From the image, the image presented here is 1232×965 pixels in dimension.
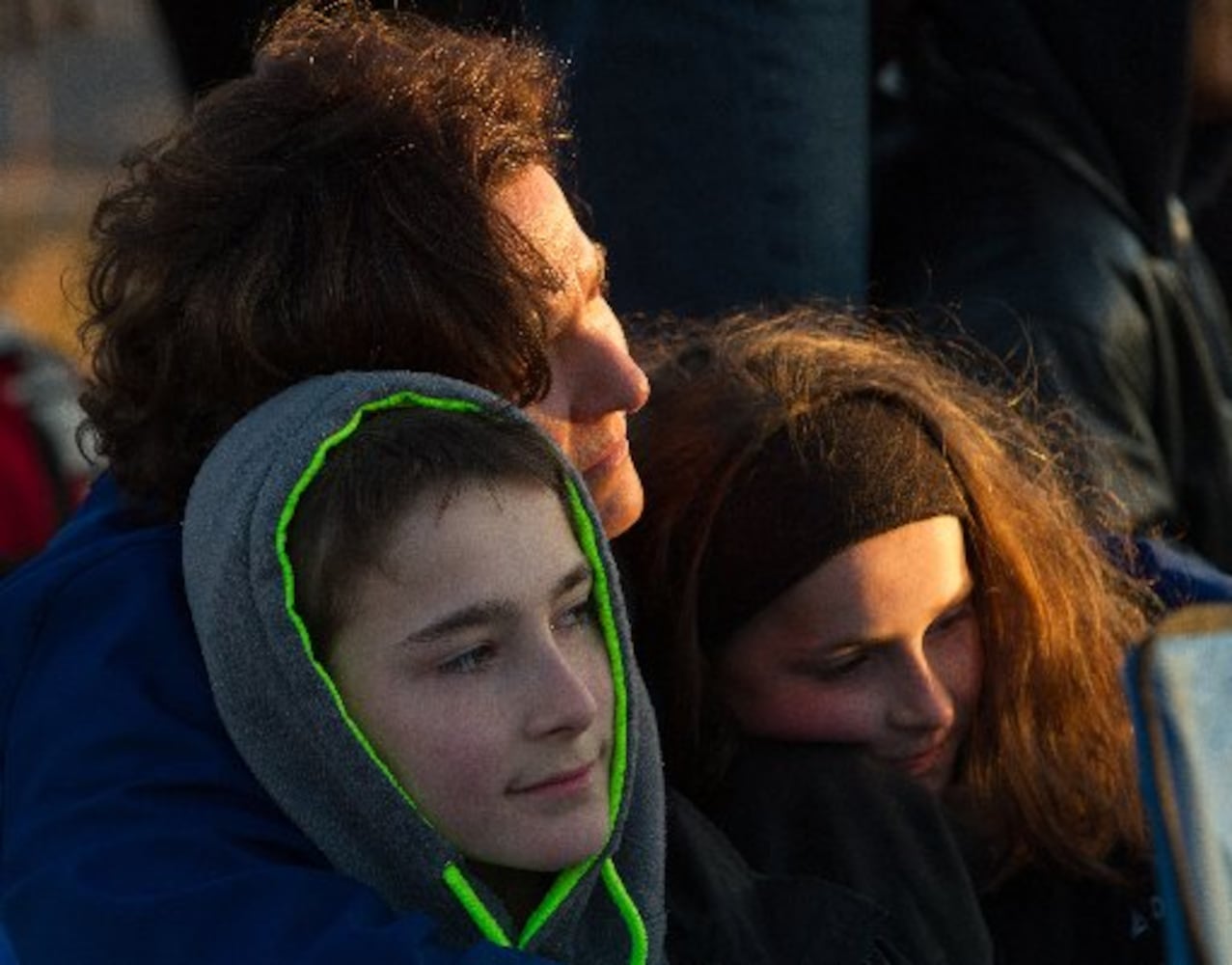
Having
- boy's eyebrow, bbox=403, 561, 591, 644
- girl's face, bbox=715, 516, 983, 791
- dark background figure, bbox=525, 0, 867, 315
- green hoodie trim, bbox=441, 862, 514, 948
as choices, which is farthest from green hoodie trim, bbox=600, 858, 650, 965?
dark background figure, bbox=525, 0, 867, 315

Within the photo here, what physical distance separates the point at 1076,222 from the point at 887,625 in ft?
2.88

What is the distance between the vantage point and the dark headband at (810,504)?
2520 mm

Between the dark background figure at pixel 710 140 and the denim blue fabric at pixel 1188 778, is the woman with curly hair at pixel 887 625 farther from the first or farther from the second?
the denim blue fabric at pixel 1188 778

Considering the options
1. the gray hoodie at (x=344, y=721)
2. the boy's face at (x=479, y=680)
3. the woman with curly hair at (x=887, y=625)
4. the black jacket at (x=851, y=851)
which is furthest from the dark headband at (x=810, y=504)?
the boy's face at (x=479, y=680)

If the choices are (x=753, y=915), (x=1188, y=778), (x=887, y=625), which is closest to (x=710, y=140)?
(x=887, y=625)

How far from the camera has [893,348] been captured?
277 cm

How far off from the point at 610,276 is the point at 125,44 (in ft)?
26.8

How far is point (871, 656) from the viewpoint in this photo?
2520mm

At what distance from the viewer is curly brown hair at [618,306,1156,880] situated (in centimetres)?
253

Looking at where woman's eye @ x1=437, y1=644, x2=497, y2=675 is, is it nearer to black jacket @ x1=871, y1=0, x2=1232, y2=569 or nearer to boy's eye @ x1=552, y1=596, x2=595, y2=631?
boy's eye @ x1=552, y1=596, x2=595, y2=631

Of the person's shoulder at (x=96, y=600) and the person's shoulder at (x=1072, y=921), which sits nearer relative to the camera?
the person's shoulder at (x=96, y=600)

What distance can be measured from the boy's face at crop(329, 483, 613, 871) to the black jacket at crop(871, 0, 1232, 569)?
115 cm

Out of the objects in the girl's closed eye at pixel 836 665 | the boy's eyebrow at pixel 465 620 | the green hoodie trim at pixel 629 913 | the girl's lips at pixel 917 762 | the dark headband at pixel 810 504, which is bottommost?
the girl's lips at pixel 917 762

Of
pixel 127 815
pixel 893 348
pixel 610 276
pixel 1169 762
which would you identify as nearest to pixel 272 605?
pixel 127 815
